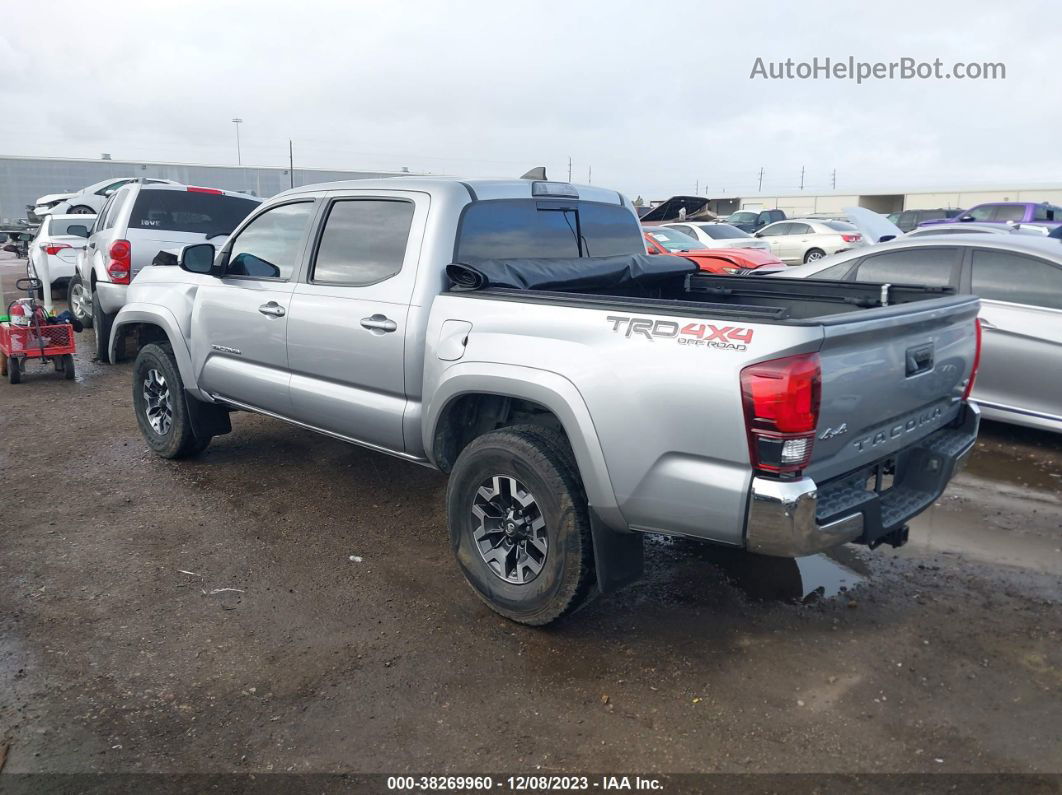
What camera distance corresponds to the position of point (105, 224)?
10.1m

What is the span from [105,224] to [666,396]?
9151 millimetres

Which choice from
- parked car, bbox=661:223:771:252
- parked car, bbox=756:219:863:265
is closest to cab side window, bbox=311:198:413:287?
parked car, bbox=661:223:771:252

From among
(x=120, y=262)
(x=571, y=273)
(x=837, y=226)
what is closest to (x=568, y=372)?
(x=571, y=273)

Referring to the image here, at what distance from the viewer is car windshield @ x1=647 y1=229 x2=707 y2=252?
54.6 ft

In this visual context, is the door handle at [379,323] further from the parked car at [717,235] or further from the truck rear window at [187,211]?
the parked car at [717,235]

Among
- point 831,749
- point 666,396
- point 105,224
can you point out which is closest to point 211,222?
point 105,224

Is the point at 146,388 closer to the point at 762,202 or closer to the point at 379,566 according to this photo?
the point at 379,566

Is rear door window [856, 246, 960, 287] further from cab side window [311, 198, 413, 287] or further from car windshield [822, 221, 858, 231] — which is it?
car windshield [822, 221, 858, 231]

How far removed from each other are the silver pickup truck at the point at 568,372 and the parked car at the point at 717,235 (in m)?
14.0

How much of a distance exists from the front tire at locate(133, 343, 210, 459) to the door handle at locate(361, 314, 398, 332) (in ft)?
6.95

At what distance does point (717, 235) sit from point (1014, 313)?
45.9 feet

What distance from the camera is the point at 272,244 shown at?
17.0 feet

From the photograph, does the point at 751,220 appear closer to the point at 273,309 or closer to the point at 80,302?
the point at 80,302

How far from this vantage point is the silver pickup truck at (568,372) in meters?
3.01
